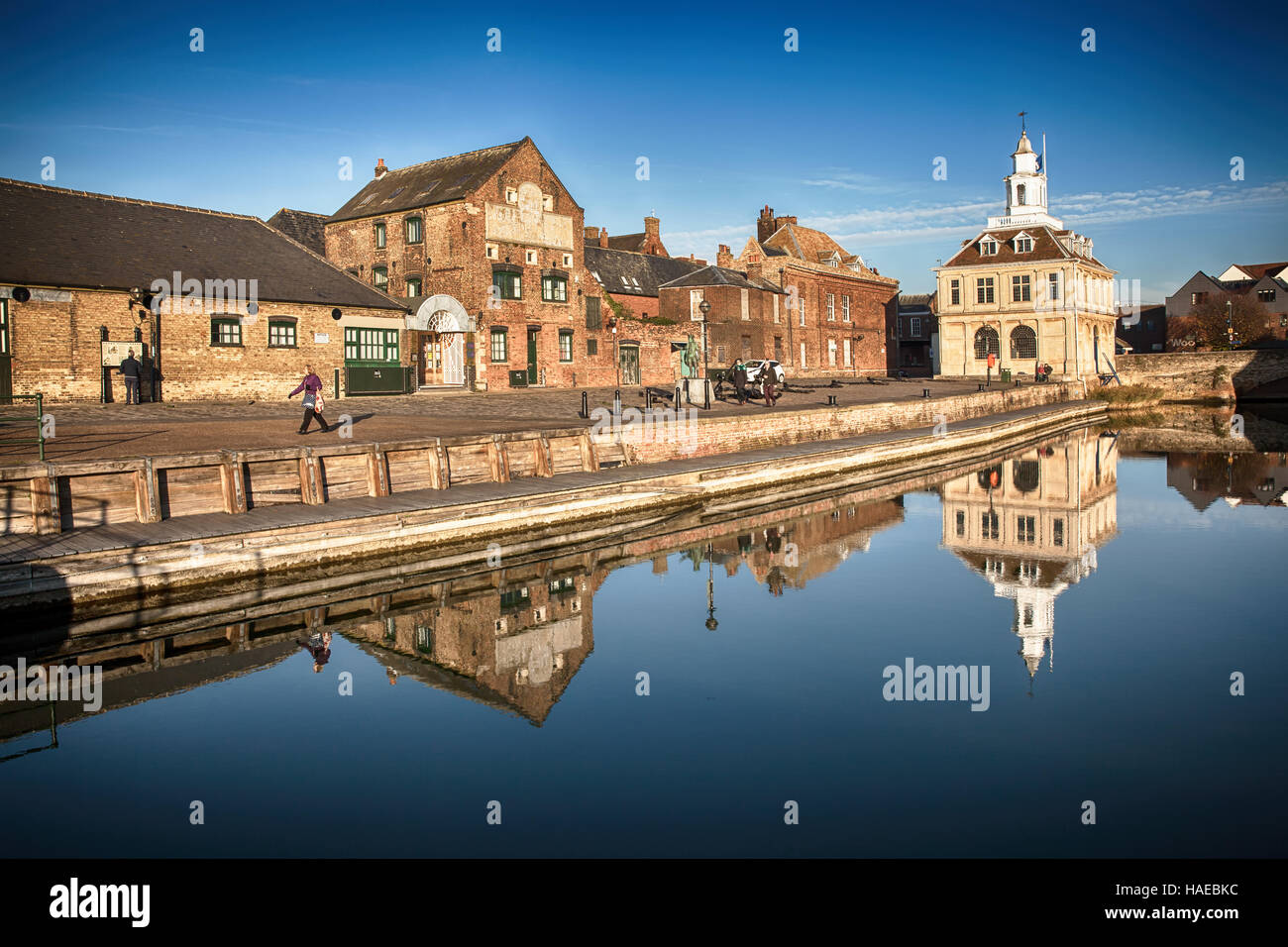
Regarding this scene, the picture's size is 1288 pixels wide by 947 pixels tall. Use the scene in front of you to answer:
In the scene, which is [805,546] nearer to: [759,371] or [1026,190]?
[759,371]

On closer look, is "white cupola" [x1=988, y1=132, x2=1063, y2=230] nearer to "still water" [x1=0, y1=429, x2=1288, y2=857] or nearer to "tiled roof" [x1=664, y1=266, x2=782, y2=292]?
"tiled roof" [x1=664, y1=266, x2=782, y2=292]

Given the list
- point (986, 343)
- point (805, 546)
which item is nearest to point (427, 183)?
point (805, 546)

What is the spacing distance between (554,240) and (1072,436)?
2468 cm

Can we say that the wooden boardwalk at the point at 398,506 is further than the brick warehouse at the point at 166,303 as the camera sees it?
No

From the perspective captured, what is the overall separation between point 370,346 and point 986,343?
42705 mm

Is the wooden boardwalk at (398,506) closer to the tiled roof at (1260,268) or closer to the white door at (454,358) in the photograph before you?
the white door at (454,358)

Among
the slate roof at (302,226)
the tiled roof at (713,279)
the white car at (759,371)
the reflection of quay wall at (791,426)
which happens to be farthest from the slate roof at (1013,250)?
the slate roof at (302,226)

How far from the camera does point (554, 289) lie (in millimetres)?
40594

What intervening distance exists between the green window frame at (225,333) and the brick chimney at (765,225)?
41355 mm

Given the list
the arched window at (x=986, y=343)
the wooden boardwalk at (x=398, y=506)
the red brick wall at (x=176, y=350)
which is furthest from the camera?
the arched window at (x=986, y=343)

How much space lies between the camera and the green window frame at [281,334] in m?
30.9
